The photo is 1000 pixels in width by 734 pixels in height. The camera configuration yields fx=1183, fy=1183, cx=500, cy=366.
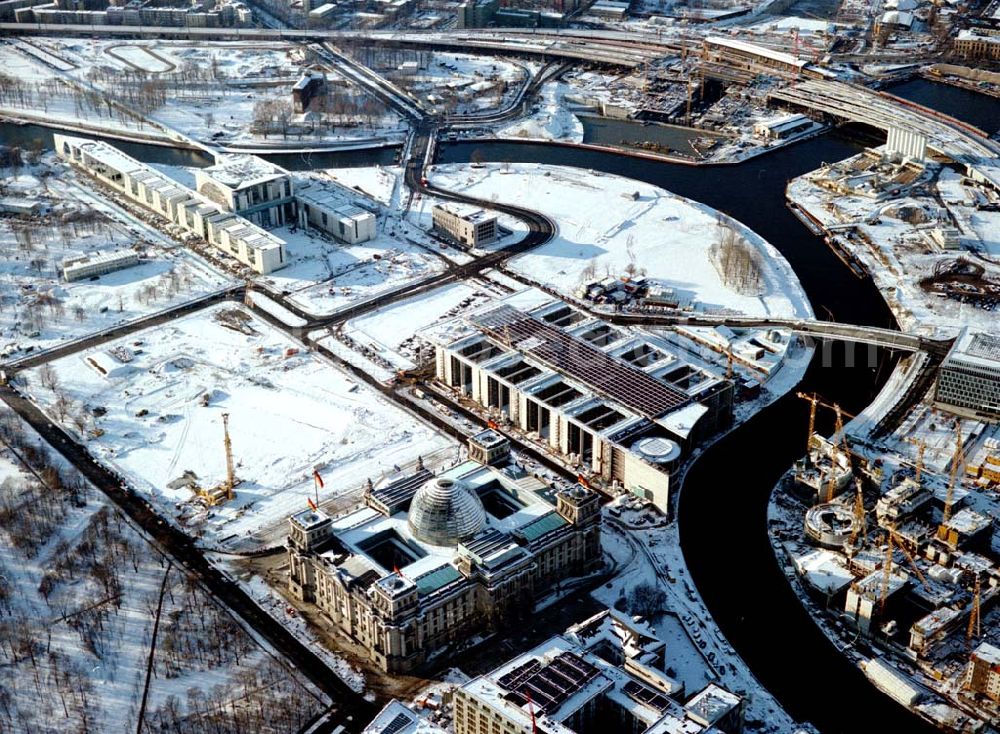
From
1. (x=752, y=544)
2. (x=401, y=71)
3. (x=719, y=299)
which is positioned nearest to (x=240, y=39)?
(x=401, y=71)

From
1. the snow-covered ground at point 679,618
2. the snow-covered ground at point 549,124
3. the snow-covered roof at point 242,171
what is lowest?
the snow-covered ground at point 679,618

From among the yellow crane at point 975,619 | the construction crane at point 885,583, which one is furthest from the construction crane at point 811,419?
the yellow crane at point 975,619

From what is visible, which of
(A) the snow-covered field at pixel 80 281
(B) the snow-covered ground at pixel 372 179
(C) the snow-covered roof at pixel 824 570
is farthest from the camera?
(B) the snow-covered ground at pixel 372 179

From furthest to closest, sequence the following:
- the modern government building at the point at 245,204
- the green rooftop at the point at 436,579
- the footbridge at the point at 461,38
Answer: the footbridge at the point at 461,38 → the modern government building at the point at 245,204 → the green rooftop at the point at 436,579

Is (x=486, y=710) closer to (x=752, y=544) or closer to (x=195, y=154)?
(x=752, y=544)

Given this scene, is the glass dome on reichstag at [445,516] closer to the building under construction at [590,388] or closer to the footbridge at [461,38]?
the building under construction at [590,388]

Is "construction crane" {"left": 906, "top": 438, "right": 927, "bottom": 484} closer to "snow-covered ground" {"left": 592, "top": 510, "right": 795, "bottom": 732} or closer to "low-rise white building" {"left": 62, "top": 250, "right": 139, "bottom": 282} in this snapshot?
"snow-covered ground" {"left": 592, "top": 510, "right": 795, "bottom": 732}
